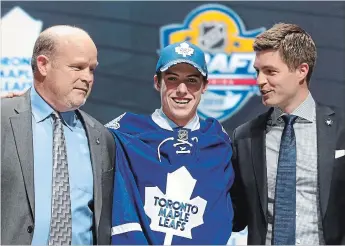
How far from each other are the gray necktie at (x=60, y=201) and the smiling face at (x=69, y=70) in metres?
0.13

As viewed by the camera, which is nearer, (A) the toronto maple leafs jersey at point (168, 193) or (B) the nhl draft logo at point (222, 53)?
(A) the toronto maple leafs jersey at point (168, 193)

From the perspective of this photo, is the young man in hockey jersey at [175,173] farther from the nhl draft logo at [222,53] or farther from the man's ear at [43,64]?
the nhl draft logo at [222,53]

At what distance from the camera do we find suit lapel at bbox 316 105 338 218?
2117 millimetres

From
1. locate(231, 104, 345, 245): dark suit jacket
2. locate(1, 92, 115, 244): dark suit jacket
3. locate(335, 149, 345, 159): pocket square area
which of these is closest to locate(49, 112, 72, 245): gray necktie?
locate(1, 92, 115, 244): dark suit jacket

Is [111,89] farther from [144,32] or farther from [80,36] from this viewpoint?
[80,36]

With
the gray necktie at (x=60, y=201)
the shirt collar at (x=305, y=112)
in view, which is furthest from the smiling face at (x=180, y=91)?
the gray necktie at (x=60, y=201)

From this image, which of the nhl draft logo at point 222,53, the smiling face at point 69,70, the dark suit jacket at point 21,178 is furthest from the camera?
the nhl draft logo at point 222,53

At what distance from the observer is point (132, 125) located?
2.23m

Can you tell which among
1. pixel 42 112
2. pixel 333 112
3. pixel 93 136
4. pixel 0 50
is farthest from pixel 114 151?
pixel 0 50

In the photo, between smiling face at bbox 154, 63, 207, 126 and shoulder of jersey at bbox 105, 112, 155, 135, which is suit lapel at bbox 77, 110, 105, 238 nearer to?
shoulder of jersey at bbox 105, 112, 155, 135

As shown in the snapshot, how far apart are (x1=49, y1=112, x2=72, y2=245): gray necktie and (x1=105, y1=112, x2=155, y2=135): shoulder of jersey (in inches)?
11.2

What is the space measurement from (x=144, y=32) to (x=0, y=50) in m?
0.76

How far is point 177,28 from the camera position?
11.1 ft

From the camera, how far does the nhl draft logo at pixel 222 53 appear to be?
11.1ft
